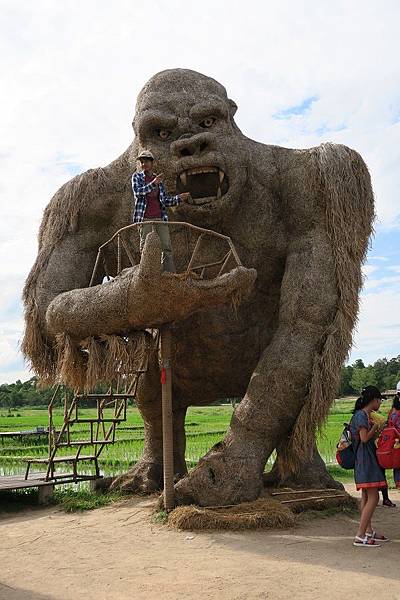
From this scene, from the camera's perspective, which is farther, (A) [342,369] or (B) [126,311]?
(A) [342,369]

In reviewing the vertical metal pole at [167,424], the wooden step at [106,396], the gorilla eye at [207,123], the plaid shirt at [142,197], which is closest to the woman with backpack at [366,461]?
the vertical metal pole at [167,424]

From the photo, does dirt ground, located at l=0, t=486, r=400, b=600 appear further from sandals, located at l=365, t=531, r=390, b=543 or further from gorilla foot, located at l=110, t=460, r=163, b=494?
gorilla foot, located at l=110, t=460, r=163, b=494

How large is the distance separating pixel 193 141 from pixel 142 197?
32.7 inches

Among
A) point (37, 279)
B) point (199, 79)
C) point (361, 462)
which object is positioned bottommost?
point (361, 462)

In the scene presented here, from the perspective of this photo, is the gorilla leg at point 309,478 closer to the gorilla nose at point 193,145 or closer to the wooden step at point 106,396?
the wooden step at point 106,396

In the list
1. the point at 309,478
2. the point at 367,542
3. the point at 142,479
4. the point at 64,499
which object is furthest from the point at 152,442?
the point at 367,542

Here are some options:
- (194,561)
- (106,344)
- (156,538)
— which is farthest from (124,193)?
(194,561)

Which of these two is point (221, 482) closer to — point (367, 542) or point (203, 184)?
point (367, 542)

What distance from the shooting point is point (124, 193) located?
722 centimetres

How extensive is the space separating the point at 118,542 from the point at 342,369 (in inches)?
96.2

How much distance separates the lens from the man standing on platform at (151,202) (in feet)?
19.4

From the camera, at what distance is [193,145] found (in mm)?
6430

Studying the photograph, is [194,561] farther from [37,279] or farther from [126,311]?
[37,279]

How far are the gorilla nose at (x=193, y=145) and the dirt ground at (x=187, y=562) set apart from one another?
10.3 feet
